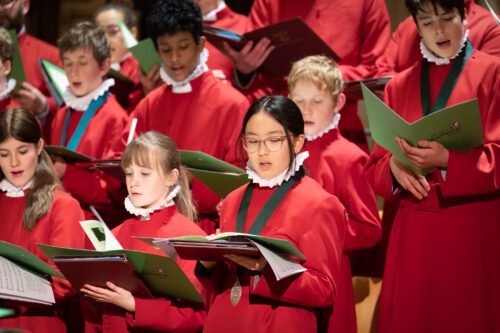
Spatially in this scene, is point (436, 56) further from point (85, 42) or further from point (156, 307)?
point (85, 42)

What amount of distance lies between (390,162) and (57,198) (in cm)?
146

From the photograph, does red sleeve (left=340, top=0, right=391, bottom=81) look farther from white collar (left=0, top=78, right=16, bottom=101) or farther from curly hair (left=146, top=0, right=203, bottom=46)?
white collar (left=0, top=78, right=16, bottom=101)

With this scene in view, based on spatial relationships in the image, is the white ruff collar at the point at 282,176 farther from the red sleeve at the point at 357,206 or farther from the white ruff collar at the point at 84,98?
the white ruff collar at the point at 84,98

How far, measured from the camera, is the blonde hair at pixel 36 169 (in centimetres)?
366

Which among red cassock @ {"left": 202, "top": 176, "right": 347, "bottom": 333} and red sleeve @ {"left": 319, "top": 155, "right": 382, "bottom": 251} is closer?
red cassock @ {"left": 202, "top": 176, "right": 347, "bottom": 333}

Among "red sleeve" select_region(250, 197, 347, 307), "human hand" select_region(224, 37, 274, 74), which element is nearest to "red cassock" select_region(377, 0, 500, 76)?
"human hand" select_region(224, 37, 274, 74)

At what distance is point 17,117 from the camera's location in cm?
381

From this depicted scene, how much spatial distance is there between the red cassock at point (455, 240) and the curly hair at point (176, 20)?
54.0 inches

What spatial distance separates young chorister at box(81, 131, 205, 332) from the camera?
3.11 m

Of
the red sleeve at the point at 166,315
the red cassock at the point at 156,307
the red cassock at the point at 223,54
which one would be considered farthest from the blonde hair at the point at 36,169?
the red cassock at the point at 223,54

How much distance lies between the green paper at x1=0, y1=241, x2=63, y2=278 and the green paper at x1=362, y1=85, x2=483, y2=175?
137cm

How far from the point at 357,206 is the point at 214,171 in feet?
1.95

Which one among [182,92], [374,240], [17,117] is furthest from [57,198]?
[374,240]

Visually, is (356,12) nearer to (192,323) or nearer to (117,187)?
(117,187)
